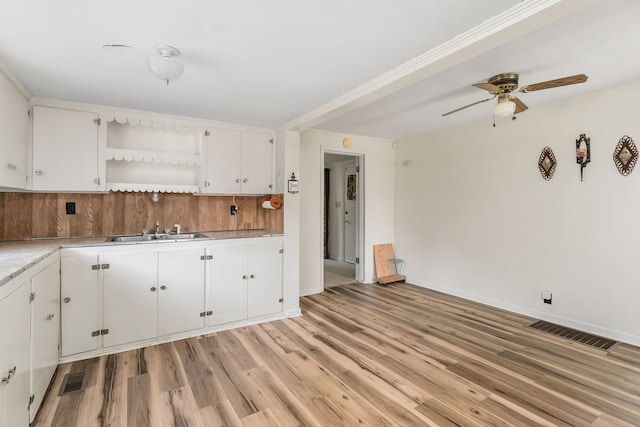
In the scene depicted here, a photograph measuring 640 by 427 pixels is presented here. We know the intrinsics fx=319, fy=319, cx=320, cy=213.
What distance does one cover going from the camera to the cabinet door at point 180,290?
3.00m

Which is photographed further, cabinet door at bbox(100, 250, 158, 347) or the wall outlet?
the wall outlet

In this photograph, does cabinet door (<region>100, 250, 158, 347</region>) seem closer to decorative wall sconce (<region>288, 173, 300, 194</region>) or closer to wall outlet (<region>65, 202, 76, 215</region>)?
wall outlet (<region>65, 202, 76, 215</region>)

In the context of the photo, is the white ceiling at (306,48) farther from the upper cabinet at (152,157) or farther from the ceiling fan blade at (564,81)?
the upper cabinet at (152,157)

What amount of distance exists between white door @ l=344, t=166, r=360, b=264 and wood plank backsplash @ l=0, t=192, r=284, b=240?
3095mm

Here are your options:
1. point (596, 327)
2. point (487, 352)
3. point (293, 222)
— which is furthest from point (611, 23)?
point (293, 222)

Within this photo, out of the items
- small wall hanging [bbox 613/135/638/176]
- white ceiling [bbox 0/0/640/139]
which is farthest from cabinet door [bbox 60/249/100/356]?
small wall hanging [bbox 613/135/638/176]

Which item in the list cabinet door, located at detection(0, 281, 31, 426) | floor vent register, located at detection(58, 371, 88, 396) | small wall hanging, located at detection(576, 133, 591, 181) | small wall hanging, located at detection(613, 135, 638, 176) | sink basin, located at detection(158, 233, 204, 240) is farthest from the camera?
sink basin, located at detection(158, 233, 204, 240)

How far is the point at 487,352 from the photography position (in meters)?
2.81

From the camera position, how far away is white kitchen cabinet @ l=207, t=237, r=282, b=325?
3279 mm

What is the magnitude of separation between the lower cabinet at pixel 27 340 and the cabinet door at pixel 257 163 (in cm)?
195

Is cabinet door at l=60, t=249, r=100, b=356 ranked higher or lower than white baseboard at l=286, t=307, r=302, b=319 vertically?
higher

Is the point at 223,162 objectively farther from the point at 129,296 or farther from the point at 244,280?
the point at 129,296

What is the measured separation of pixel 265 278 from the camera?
3600mm

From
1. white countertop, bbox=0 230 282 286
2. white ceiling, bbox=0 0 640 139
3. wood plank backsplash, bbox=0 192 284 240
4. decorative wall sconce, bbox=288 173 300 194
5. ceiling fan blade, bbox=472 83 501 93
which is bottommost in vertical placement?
white countertop, bbox=0 230 282 286
